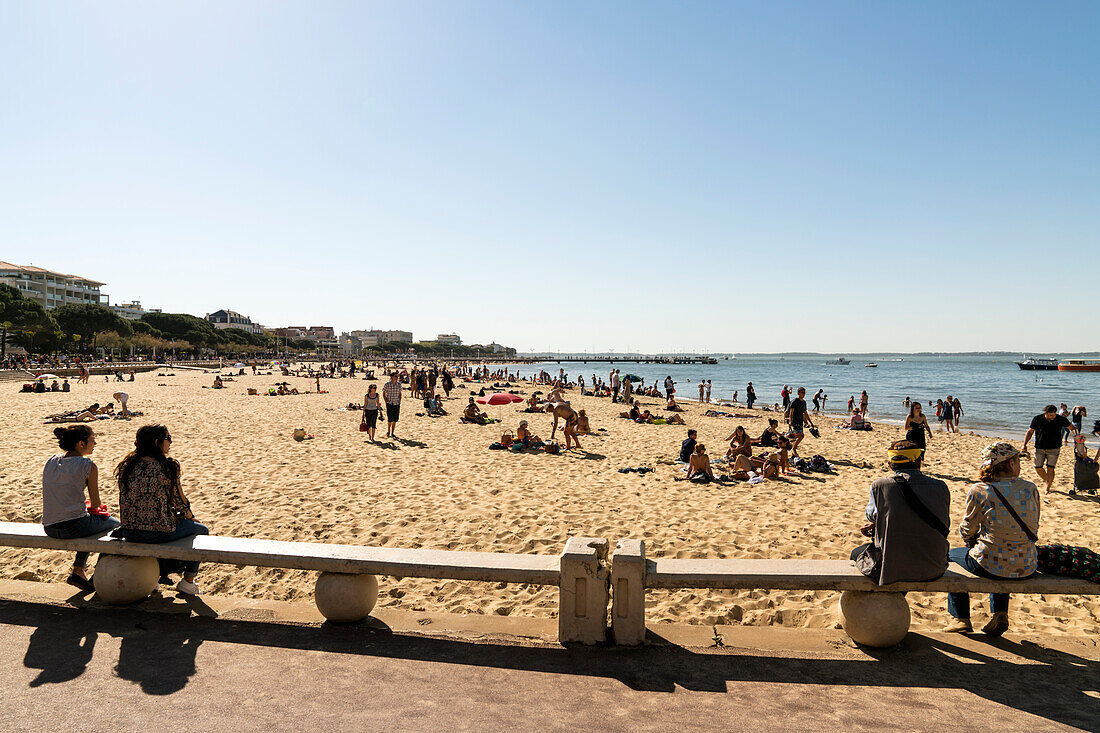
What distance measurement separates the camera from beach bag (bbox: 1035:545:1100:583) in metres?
3.39

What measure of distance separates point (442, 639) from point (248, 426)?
1407 centimetres

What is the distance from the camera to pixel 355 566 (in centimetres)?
357

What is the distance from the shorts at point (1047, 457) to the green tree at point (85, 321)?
73957mm

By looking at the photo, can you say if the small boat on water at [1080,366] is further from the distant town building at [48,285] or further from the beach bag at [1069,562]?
the distant town building at [48,285]

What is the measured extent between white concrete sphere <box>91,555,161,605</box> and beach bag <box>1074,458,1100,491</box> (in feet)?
42.2

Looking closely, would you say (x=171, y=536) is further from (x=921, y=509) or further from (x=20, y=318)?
(x=20, y=318)

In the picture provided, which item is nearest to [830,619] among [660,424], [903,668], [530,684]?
[903,668]

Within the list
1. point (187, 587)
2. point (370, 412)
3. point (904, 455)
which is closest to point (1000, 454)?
point (904, 455)

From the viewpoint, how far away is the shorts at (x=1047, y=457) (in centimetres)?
916

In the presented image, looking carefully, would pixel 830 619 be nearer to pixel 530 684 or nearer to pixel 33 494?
pixel 530 684

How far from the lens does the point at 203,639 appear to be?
11.2 ft

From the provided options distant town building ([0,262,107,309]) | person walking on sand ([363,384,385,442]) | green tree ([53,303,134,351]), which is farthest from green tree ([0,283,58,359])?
person walking on sand ([363,384,385,442])

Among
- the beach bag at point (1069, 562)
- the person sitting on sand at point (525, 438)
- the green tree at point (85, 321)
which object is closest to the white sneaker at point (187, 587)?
the beach bag at point (1069, 562)

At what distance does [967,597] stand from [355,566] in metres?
4.27
